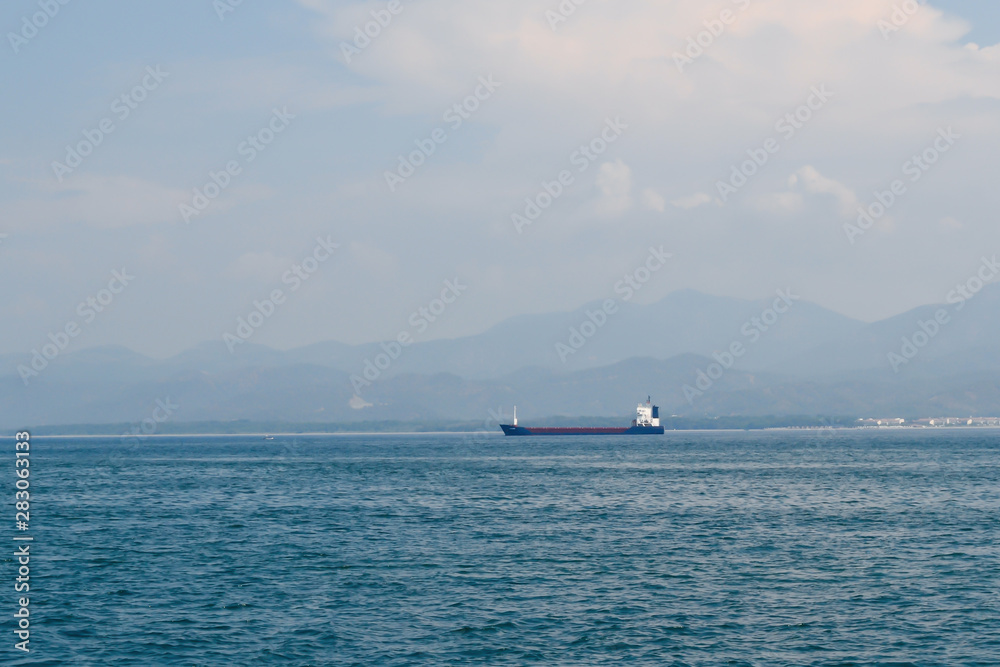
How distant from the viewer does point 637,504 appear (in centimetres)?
8031

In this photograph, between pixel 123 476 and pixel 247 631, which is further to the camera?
pixel 123 476

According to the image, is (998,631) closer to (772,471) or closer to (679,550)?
(679,550)

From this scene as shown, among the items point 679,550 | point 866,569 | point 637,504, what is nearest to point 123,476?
point 637,504

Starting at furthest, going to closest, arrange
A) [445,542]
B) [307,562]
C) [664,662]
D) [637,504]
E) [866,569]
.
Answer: [637,504] → [445,542] → [307,562] → [866,569] → [664,662]

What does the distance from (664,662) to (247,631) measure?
52.4 feet

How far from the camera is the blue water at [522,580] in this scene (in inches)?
1318

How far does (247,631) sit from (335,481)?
8376cm

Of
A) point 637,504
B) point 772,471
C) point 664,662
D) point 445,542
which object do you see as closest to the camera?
point 664,662

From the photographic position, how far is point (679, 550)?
53.7 metres

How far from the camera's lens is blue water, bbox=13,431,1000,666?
3347cm

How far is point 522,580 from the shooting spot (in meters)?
45.4

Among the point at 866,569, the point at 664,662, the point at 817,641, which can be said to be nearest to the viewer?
the point at 664,662

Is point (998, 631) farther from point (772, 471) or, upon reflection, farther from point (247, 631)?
point (772, 471)

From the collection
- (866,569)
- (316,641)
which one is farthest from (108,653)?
(866,569)
